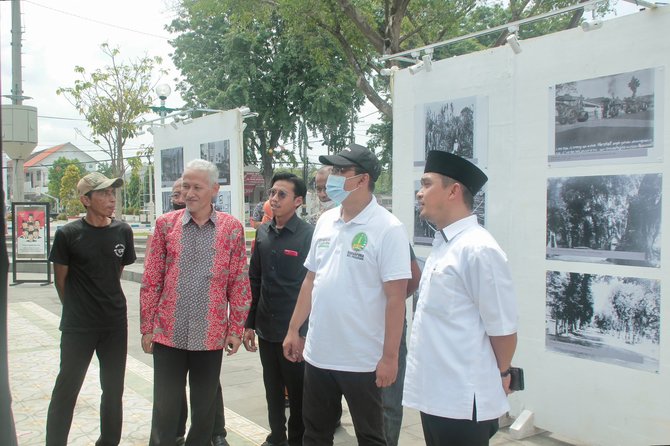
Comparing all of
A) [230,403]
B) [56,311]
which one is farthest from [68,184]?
[230,403]

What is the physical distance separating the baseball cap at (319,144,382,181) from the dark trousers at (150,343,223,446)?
1303 mm

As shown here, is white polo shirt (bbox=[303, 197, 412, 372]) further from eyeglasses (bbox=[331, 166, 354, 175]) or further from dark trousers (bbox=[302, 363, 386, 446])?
eyeglasses (bbox=[331, 166, 354, 175])

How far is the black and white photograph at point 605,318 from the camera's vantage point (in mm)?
3621

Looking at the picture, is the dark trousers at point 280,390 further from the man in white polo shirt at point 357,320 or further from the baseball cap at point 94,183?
the baseball cap at point 94,183

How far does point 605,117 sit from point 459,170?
1.69 m

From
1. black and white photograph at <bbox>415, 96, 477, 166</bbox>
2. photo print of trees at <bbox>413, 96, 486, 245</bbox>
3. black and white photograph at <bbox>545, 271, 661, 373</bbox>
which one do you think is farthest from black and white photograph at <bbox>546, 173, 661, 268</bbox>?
black and white photograph at <bbox>415, 96, 477, 166</bbox>

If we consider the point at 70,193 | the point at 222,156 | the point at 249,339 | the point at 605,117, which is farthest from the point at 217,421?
the point at 70,193

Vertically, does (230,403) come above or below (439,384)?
below

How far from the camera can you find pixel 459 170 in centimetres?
261

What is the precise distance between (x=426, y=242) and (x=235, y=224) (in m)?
1.92

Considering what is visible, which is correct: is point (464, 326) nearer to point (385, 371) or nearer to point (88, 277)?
point (385, 371)

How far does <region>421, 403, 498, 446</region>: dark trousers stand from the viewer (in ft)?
7.96

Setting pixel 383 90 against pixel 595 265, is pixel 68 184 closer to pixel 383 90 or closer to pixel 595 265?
pixel 383 90

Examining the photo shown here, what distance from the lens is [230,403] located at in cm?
539
